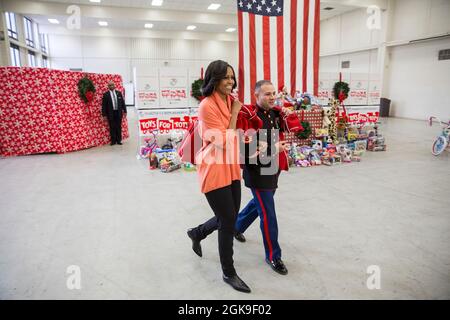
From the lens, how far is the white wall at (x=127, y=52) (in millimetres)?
20625

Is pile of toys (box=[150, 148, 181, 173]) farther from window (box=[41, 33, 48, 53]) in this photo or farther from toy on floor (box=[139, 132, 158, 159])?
window (box=[41, 33, 48, 53])

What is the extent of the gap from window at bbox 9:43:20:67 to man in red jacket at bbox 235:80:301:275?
15.1 metres

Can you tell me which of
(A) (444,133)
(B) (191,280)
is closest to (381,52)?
(A) (444,133)

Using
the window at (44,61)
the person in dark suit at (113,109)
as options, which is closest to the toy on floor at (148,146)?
the person in dark suit at (113,109)

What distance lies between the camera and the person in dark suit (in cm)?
786

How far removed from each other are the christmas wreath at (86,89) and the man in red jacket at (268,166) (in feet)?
20.7

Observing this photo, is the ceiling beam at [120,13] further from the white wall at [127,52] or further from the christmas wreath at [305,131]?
the christmas wreath at [305,131]

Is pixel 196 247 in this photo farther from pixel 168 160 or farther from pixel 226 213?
pixel 168 160

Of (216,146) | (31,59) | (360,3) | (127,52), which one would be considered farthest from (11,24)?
(216,146)

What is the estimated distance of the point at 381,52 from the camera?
1459 centimetres

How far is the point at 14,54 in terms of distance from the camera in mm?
14266

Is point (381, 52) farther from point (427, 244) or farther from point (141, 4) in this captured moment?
point (427, 244)

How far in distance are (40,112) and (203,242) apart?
19.2 feet
